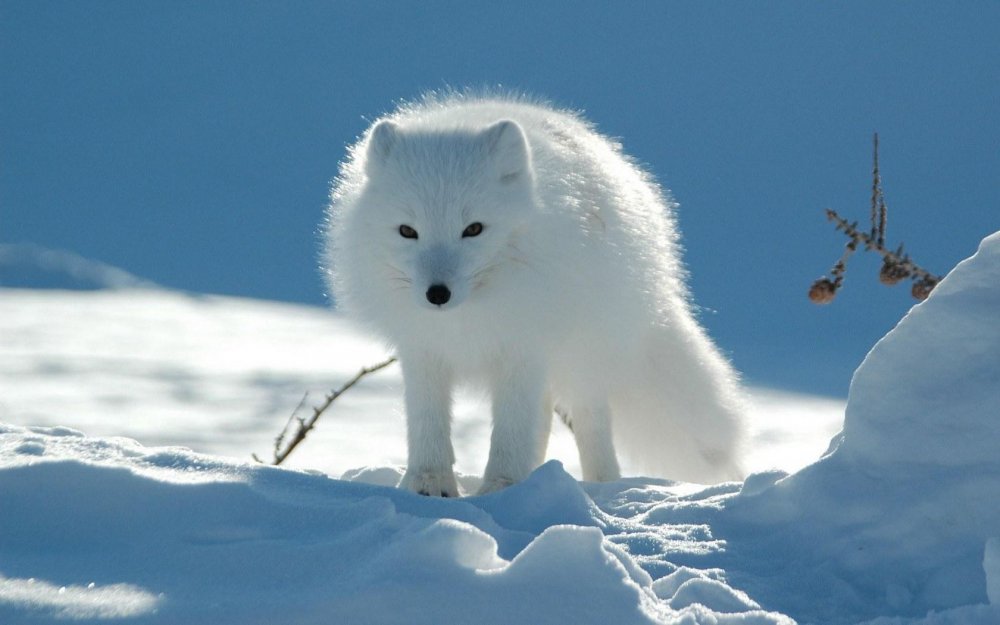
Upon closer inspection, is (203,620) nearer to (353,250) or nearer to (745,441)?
(353,250)

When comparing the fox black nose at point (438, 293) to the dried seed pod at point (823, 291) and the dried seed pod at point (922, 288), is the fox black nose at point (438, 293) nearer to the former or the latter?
the dried seed pod at point (823, 291)

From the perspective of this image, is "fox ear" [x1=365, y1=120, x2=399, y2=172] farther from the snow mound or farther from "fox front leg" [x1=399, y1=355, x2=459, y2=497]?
the snow mound

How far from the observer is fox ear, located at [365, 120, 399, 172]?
404 centimetres

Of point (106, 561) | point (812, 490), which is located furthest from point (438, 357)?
point (106, 561)

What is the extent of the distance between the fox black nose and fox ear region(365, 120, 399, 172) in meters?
0.59

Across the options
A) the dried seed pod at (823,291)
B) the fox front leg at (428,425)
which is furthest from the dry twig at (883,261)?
the fox front leg at (428,425)

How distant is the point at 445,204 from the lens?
3.82 m

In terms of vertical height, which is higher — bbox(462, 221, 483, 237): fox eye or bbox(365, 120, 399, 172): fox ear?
bbox(365, 120, 399, 172): fox ear

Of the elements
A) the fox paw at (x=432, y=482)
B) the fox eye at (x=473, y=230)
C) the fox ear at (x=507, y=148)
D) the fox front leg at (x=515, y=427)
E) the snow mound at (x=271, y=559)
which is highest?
the fox ear at (x=507, y=148)

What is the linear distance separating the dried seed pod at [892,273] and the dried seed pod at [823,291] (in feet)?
0.47

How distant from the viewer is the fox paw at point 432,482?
422cm

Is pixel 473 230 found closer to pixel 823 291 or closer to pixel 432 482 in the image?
pixel 432 482

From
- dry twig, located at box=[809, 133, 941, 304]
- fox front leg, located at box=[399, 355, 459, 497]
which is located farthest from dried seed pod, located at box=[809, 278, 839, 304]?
fox front leg, located at box=[399, 355, 459, 497]

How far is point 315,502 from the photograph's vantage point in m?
2.93
